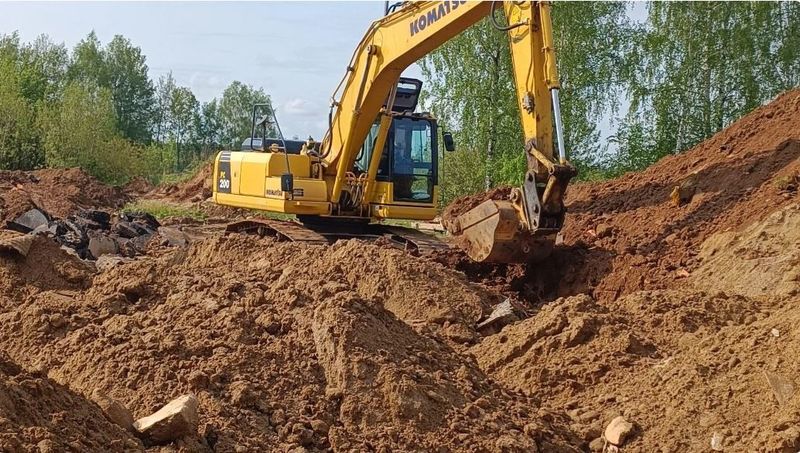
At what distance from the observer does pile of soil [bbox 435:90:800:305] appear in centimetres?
955

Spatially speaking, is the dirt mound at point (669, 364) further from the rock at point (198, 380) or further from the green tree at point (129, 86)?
the green tree at point (129, 86)

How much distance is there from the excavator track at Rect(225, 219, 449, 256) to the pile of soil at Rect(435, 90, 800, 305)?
0.61 meters

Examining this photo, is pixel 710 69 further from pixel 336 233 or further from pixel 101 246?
pixel 101 246

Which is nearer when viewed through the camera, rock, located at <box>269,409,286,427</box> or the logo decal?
rock, located at <box>269,409,286,427</box>

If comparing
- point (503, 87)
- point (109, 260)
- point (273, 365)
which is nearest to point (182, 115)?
point (503, 87)

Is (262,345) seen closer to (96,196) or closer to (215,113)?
(96,196)

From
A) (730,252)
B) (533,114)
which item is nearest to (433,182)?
(533,114)

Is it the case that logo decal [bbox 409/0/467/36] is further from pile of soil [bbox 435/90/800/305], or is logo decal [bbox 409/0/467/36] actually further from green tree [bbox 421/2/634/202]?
green tree [bbox 421/2/634/202]

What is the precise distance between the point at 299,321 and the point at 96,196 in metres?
19.3

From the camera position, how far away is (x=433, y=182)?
11500 mm

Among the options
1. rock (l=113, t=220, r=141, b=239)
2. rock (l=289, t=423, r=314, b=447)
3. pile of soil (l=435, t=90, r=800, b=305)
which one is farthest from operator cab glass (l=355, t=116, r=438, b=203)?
rock (l=289, t=423, r=314, b=447)

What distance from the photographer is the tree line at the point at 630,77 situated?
22328 mm

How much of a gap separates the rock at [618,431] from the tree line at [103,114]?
2554cm

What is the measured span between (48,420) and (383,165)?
8.14m
